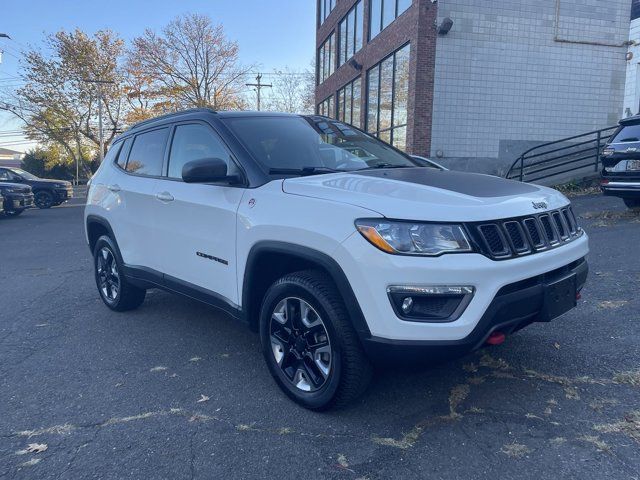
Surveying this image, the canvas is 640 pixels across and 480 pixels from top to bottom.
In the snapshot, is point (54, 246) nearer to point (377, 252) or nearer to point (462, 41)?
point (377, 252)

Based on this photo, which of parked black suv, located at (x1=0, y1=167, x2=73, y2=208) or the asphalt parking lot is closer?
the asphalt parking lot

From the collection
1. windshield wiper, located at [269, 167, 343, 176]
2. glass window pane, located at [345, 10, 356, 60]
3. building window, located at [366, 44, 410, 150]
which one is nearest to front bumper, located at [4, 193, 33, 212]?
building window, located at [366, 44, 410, 150]

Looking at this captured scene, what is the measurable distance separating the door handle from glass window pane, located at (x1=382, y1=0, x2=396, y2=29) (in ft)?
53.4

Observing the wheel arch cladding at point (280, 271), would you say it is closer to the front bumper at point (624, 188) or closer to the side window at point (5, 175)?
the front bumper at point (624, 188)

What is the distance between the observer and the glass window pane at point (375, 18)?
65.1 ft

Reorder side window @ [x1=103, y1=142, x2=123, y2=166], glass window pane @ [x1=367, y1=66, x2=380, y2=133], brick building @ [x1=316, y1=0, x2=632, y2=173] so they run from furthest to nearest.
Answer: glass window pane @ [x1=367, y1=66, x2=380, y2=133], brick building @ [x1=316, y1=0, x2=632, y2=173], side window @ [x1=103, y1=142, x2=123, y2=166]

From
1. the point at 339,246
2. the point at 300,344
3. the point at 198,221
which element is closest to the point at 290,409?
the point at 300,344

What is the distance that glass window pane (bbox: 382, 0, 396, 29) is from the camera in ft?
60.2

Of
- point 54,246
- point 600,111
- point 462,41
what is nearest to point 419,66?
point 462,41

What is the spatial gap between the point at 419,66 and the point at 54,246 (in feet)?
Result: 36.8

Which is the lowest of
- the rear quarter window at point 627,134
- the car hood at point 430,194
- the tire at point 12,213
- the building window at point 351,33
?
the tire at point 12,213

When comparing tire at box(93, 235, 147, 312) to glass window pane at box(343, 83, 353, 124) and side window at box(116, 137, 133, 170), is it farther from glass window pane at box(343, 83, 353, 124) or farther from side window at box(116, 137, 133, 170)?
glass window pane at box(343, 83, 353, 124)

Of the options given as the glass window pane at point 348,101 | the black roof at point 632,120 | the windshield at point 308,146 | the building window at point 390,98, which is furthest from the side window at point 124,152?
the glass window pane at point 348,101

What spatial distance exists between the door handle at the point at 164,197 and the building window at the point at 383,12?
586 inches
